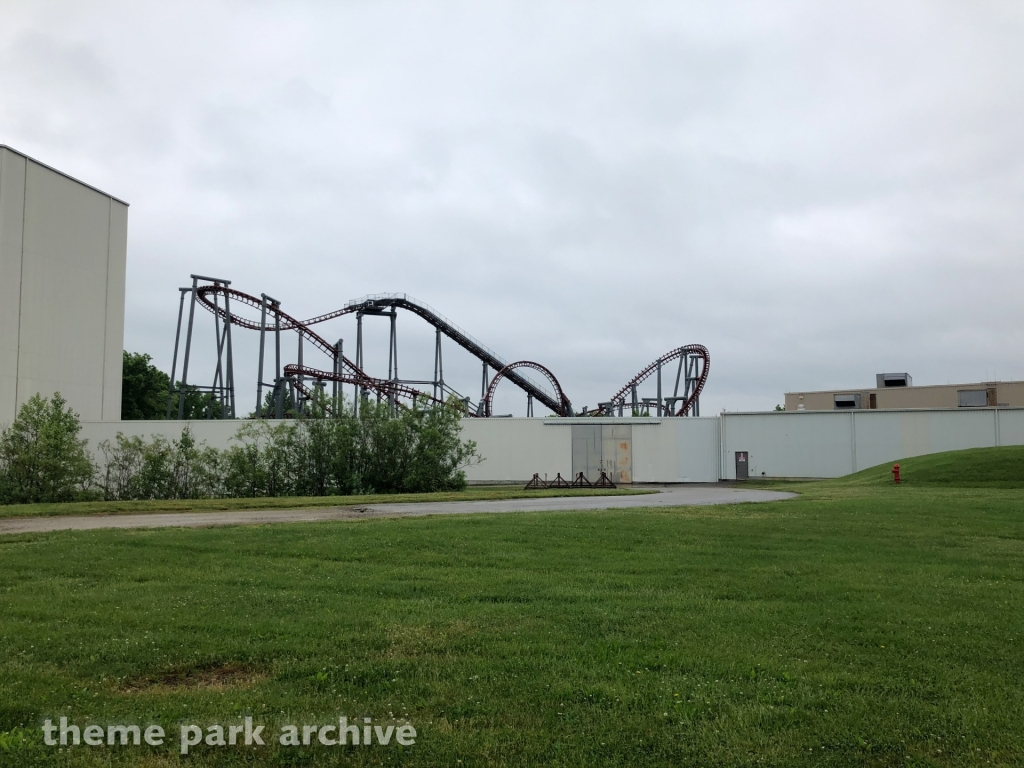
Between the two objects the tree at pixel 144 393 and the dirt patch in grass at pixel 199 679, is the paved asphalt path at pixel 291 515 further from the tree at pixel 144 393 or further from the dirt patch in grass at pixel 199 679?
the tree at pixel 144 393

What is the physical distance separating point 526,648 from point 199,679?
8.95 feet

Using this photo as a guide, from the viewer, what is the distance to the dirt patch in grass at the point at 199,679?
20.4 feet

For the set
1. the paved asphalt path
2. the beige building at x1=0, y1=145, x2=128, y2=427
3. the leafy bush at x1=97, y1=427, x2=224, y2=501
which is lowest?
the paved asphalt path

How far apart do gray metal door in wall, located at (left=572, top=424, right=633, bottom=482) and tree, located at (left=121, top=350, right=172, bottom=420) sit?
162ft

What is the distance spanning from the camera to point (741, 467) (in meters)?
45.9

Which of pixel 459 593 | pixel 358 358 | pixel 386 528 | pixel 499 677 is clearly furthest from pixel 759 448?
pixel 499 677

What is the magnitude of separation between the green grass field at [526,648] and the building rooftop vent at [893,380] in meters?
74.6

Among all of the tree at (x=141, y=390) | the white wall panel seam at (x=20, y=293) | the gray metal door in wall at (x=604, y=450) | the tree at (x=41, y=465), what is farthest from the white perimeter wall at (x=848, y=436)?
the tree at (x=141, y=390)

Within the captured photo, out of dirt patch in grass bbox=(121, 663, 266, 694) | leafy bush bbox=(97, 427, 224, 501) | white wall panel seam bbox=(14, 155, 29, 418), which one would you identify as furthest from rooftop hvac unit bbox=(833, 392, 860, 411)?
dirt patch in grass bbox=(121, 663, 266, 694)

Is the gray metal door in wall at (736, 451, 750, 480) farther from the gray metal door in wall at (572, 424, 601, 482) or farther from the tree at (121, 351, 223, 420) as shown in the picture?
the tree at (121, 351, 223, 420)

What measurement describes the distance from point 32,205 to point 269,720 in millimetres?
45682

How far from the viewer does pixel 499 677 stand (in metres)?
6.41

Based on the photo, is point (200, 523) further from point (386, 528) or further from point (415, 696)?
point (415, 696)

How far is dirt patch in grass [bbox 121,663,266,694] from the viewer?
6.21 metres
